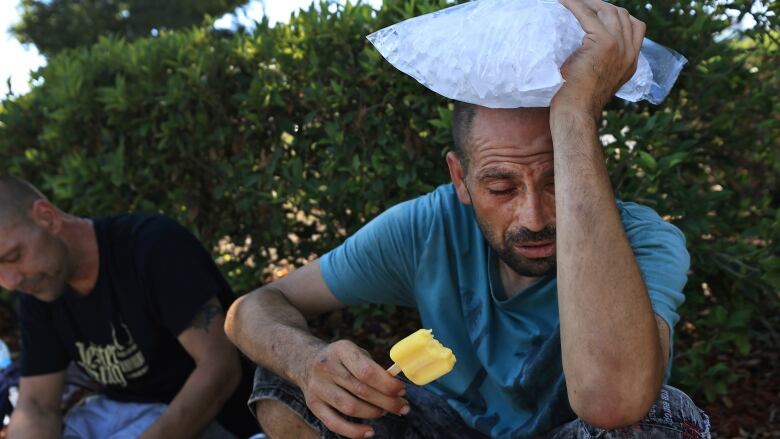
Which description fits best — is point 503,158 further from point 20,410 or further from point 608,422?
point 20,410

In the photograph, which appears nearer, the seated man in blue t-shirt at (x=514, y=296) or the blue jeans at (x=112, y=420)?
the seated man in blue t-shirt at (x=514, y=296)

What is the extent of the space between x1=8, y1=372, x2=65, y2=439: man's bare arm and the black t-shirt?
0.04m

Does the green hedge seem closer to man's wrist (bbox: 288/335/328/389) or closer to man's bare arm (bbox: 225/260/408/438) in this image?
man's bare arm (bbox: 225/260/408/438)

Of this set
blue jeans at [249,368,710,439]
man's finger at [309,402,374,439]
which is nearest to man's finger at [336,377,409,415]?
man's finger at [309,402,374,439]

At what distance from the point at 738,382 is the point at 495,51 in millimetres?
2408

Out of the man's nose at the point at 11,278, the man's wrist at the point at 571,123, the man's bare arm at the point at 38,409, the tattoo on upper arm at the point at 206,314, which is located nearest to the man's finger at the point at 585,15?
the man's wrist at the point at 571,123

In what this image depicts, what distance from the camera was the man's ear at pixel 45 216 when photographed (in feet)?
10.6

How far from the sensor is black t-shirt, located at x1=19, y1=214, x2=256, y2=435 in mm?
3148

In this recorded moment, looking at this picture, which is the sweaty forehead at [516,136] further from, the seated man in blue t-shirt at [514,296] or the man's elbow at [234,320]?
the man's elbow at [234,320]

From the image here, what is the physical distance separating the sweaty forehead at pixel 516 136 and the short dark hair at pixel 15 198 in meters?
1.88

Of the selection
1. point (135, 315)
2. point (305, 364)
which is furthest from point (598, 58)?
point (135, 315)

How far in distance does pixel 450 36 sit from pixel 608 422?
993 mm

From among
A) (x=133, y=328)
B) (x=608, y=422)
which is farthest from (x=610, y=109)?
(x=133, y=328)

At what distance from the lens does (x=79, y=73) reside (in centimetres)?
427
